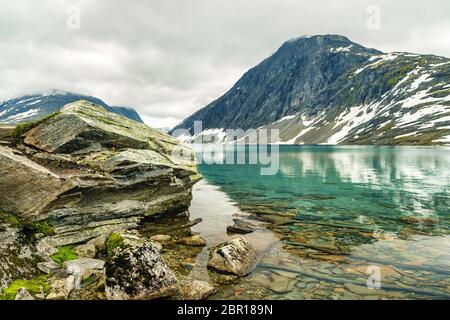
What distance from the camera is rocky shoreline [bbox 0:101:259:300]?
42.0ft

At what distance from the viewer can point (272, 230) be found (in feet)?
76.1

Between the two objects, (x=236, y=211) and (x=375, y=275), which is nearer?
(x=375, y=275)

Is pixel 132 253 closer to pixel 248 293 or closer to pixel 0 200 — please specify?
pixel 248 293

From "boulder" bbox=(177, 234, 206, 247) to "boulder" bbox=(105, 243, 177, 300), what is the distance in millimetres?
5975

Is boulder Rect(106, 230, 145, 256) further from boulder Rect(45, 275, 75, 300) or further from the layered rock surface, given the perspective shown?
the layered rock surface

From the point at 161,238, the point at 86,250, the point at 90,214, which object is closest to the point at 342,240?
the point at 161,238

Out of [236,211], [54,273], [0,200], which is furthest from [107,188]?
[236,211]

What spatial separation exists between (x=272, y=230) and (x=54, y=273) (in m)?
14.1

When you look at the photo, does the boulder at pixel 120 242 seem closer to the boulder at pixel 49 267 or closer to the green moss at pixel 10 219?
the boulder at pixel 49 267

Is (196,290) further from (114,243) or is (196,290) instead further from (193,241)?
(193,241)

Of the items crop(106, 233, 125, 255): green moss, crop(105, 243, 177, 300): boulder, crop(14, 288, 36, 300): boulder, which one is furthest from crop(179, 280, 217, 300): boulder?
crop(14, 288, 36, 300): boulder

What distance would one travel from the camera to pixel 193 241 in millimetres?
19625

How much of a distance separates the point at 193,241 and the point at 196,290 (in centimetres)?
691
